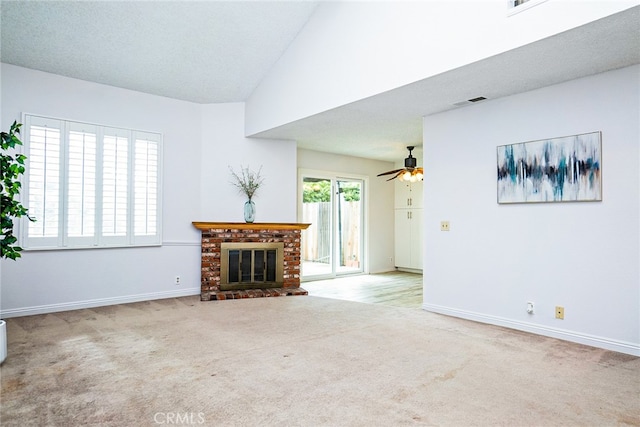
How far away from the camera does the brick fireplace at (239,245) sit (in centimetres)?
554

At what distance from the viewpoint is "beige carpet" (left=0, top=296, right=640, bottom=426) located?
2170 mm

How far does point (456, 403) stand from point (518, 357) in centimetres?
110

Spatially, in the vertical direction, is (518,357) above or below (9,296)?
below

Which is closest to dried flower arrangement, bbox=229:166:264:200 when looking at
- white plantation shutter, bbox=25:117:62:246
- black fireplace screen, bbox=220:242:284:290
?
black fireplace screen, bbox=220:242:284:290

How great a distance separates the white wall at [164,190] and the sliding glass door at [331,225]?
104cm

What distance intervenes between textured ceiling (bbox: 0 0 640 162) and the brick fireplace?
1443mm

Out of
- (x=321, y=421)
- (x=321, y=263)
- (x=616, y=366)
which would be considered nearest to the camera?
(x=321, y=421)

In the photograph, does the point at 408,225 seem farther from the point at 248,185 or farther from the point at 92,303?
the point at 92,303

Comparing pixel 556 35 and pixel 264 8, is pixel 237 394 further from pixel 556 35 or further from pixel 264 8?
pixel 264 8

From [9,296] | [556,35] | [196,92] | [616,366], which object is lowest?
[616,366]

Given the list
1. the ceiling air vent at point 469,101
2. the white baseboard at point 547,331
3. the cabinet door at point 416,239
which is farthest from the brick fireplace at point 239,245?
the cabinet door at point 416,239

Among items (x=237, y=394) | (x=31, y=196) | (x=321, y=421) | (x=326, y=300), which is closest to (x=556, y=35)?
(x=321, y=421)

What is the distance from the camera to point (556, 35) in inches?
104

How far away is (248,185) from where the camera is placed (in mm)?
5949
